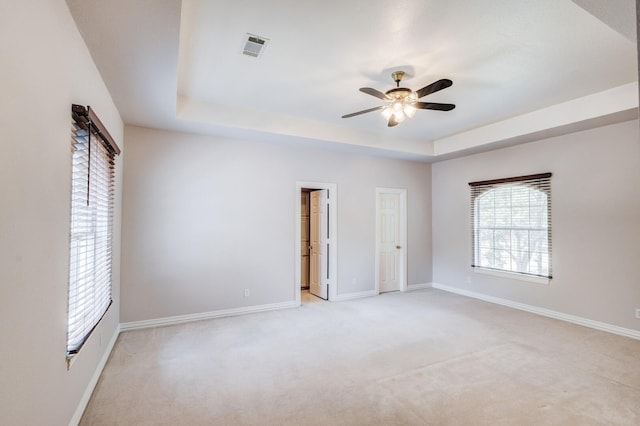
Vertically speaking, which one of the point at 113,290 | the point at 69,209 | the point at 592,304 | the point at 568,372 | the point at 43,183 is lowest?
the point at 568,372

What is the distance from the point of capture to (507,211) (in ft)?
17.4

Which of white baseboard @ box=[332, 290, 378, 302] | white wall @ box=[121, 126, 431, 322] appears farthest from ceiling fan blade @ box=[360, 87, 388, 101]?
white baseboard @ box=[332, 290, 378, 302]

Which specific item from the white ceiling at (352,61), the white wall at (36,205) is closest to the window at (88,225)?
the white wall at (36,205)

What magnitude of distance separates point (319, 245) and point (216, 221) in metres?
2.13

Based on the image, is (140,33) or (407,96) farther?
(407,96)

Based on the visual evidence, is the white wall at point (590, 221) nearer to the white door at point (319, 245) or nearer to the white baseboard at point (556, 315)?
the white baseboard at point (556, 315)

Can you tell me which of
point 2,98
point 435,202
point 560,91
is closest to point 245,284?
point 2,98

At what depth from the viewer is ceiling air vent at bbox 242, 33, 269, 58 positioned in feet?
8.51

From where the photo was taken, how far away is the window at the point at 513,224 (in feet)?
15.8

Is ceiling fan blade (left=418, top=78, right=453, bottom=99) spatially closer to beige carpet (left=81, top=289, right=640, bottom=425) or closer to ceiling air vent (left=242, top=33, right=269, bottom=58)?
ceiling air vent (left=242, top=33, right=269, bottom=58)

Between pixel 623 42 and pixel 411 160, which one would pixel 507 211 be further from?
pixel 623 42

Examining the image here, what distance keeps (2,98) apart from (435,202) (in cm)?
657

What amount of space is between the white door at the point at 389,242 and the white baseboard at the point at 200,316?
2.05 meters

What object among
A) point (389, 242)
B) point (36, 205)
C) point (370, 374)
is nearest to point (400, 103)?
point (370, 374)
